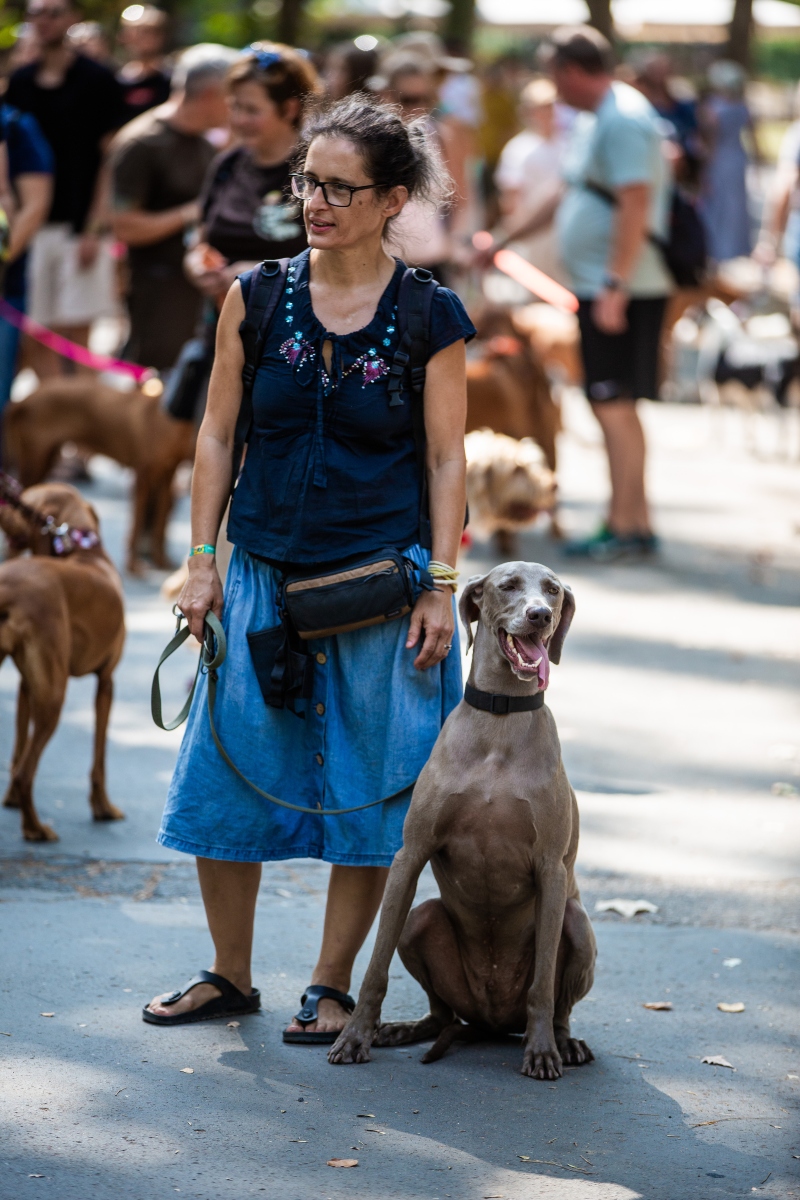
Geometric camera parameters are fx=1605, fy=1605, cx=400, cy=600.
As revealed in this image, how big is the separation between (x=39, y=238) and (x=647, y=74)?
32.0ft

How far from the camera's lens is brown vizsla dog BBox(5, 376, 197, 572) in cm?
805

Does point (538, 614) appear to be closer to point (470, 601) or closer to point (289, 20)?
point (470, 601)

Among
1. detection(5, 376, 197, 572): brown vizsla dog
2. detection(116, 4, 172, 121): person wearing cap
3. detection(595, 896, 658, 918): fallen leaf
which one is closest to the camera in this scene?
detection(595, 896, 658, 918): fallen leaf

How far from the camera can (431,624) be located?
358cm

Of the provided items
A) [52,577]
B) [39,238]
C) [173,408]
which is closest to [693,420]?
[39,238]

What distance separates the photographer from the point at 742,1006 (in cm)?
402

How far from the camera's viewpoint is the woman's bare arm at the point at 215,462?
142 inches

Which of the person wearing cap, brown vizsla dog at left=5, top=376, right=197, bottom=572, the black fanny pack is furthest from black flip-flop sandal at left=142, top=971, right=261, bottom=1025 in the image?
the person wearing cap

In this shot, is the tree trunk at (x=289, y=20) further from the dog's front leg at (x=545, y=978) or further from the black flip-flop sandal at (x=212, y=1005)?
the dog's front leg at (x=545, y=978)

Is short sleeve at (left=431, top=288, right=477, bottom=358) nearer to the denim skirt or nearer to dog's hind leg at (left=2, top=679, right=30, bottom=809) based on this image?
the denim skirt

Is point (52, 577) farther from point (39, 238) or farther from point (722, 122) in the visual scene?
point (722, 122)

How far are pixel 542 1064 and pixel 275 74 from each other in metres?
3.33

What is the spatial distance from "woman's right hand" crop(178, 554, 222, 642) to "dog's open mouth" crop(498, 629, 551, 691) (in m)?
0.69

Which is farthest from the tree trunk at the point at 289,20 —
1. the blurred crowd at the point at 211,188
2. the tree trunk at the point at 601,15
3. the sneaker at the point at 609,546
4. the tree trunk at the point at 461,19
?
the sneaker at the point at 609,546
